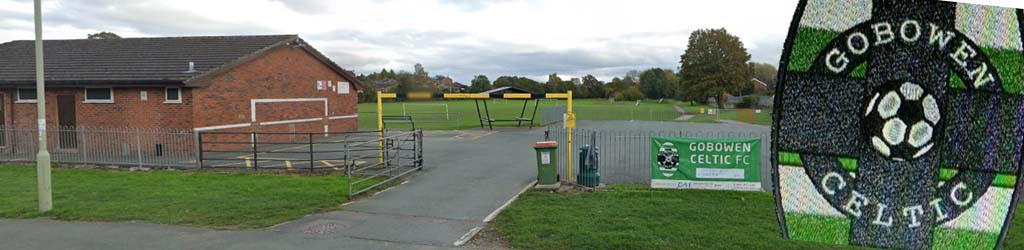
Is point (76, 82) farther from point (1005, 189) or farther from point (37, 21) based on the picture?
point (1005, 189)

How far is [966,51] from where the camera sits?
10.3 ft

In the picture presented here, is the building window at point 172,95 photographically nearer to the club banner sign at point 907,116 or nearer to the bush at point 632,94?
the club banner sign at point 907,116

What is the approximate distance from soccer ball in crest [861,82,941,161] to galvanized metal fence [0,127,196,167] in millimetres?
16538

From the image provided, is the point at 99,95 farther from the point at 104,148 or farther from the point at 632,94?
the point at 632,94

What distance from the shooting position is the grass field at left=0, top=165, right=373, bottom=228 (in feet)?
31.2

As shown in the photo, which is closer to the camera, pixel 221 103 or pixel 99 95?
pixel 99 95

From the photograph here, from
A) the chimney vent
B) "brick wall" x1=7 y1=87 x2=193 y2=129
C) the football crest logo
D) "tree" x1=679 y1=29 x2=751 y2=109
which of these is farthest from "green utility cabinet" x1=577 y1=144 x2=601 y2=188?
"tree" x1=679 y1=29 x2=751 y2=109

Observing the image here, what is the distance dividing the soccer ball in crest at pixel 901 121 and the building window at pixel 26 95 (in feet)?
81.4

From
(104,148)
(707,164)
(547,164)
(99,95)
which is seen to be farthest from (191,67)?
(707,164)

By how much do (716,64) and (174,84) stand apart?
54.8 m

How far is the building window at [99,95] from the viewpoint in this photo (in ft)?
67.1

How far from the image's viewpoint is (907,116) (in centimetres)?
327

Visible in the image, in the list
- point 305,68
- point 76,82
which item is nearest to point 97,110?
point 76,82

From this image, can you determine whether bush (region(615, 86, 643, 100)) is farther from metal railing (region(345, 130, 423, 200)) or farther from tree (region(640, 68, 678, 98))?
metal railing (region(345, 130, 423, 200))
